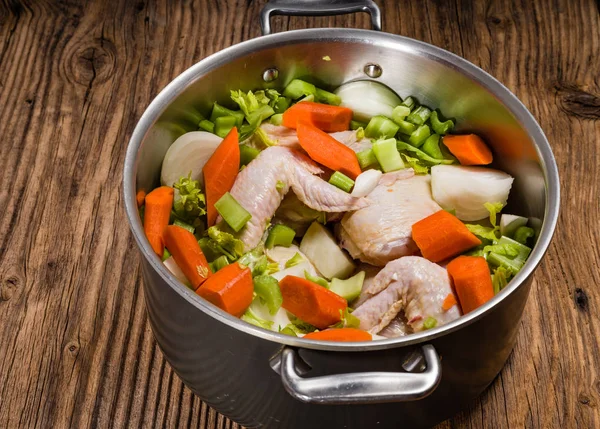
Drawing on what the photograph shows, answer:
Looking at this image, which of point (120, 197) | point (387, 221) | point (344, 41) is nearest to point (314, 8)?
point (344, 41)

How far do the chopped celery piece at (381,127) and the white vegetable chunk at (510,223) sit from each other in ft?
1.14

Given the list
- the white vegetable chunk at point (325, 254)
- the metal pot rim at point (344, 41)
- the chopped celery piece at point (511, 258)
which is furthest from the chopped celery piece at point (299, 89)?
the chopped celery piece at point (511, 258)

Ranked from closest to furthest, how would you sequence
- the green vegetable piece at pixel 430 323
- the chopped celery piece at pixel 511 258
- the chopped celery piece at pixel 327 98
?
the green vegetable piece at pixel 430 323 → the chopped celery piece at pixel 511 258 → the chopped celery piece at pixel 327 98

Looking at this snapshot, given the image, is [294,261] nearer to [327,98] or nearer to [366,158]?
[366,158]

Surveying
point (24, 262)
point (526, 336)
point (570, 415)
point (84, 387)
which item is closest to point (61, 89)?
point (24, 262)

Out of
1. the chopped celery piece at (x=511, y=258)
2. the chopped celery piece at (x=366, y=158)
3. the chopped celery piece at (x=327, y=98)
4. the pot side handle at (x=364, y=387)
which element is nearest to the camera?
the pot side handle at (x=364, y=387)

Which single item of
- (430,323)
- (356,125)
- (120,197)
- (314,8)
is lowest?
(430,323)

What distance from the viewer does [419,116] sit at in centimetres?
190

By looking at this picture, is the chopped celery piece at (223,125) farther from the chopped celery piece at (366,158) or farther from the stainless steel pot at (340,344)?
the chopped celery piece at (366,158)

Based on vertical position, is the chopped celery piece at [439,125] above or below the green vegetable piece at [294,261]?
above

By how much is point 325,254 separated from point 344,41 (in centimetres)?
53

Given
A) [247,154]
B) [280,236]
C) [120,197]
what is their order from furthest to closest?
[120,197], [247,154], [280,236]

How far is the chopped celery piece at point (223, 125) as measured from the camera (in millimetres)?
1856

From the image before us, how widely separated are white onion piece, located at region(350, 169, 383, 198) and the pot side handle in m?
0.58
